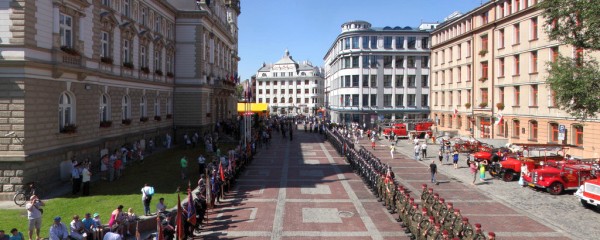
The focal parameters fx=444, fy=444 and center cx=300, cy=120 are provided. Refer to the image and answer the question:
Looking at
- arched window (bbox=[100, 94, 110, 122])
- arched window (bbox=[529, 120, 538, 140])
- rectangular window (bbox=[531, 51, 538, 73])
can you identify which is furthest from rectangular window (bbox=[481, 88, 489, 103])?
arched window (bbox=[100, 94, 110, 122])

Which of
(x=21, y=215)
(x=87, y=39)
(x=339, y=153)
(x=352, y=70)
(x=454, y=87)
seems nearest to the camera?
(x=21, y=215)

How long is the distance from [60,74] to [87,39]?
13.6ft

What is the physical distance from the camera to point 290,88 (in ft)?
443

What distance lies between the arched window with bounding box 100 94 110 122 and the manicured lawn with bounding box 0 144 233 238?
12.9 feet

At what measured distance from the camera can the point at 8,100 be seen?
62.0 ft

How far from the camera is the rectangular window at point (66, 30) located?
→ 864 inches

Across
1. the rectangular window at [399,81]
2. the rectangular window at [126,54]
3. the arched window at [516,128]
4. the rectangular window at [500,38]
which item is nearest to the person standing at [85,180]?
the rectangular window at [126,54]

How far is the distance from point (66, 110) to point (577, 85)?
25.5 meters

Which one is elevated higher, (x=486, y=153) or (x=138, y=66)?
(x=138, y=66)

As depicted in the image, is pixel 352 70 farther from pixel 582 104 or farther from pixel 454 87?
pixel 582 104

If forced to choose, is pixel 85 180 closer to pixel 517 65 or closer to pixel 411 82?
pixel 517 65

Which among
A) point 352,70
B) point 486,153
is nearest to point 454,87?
point 352,70

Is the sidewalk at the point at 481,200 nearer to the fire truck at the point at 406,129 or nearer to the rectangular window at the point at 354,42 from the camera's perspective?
the fire truck at the point at 406,129

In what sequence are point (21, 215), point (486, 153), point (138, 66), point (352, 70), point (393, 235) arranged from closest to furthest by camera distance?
point (393, 235) → point (21, 215) → point (486, 153) → point (138, 66) → point (352, 70)
